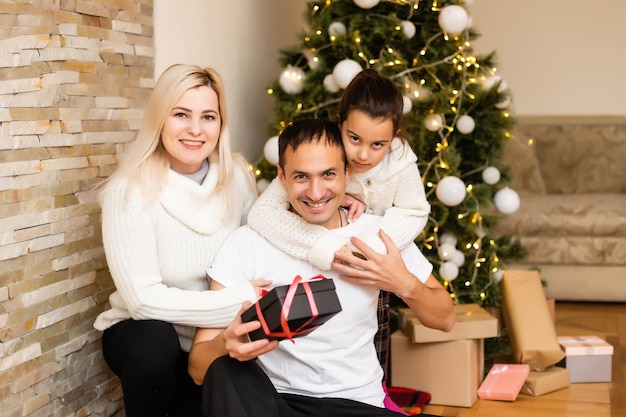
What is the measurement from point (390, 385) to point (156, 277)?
1293mm

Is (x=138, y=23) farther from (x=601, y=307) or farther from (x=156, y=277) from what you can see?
(x=601, y=307)

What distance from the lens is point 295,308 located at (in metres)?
1.60

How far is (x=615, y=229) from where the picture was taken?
420 cm

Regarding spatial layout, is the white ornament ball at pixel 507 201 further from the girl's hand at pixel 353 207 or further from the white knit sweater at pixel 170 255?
the white knit sweater at pixel 170 255

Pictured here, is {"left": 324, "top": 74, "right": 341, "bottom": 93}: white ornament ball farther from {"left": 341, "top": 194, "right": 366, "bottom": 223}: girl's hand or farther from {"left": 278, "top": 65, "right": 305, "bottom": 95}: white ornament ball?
{"left": 341, "top": 194, "right": 366, "bottom": 223}: girl's hand

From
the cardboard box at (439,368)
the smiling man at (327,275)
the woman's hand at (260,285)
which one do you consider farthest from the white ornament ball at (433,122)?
the woman's hand at (260,285)

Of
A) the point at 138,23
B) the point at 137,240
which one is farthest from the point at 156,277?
the point at 138,23

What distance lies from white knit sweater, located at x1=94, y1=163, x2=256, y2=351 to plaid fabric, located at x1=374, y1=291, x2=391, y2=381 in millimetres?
728

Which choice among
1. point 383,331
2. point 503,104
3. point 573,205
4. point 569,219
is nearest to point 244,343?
point 383,331

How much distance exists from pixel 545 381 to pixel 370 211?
1135mm

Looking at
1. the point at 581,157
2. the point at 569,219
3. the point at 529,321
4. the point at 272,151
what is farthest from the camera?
the point at 581,157

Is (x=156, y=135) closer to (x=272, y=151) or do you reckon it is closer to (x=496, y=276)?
(x=272, y=151)

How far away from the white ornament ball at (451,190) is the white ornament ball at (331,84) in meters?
0.52

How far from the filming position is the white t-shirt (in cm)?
198
